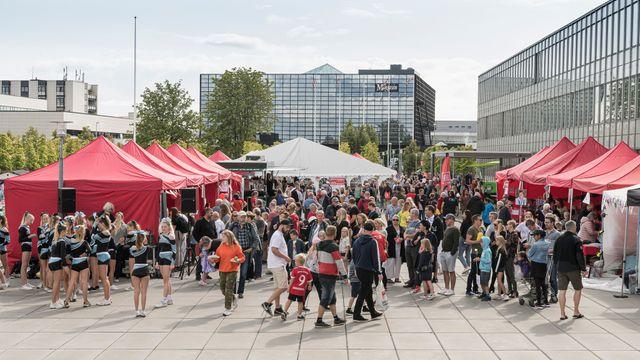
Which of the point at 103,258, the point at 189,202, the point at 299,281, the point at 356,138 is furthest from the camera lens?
the point at 356,138

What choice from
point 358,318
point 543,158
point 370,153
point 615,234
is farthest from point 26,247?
point 370,153

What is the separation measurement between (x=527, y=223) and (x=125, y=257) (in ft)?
27.8

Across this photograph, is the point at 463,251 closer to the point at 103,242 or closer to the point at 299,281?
the point at 299,281

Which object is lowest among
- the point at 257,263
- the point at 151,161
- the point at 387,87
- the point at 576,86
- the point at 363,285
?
the point at 257,263

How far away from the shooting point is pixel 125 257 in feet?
49.8

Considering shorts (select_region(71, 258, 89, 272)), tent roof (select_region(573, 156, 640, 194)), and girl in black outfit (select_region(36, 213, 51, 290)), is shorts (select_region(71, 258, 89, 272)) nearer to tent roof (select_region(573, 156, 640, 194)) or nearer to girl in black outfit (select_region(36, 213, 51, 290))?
girl in black outfit (select_region(36, 213, 51, 290))

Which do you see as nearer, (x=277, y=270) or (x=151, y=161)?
(x=277, y=270)

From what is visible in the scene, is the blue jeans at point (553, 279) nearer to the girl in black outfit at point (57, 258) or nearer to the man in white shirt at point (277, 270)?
the man in white shirt at point (277, 270)

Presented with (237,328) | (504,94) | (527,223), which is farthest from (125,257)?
(504,94)

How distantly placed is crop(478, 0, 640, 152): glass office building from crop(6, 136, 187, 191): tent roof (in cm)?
2917

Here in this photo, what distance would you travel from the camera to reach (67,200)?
50.6 ft

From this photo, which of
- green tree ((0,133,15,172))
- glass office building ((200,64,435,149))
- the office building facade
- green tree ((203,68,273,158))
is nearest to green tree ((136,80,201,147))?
green tree ((203,68,273,158))

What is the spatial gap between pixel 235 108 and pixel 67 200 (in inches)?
1891

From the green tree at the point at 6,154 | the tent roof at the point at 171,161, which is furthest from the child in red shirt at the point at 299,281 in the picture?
the green tree at the point at 6,154
